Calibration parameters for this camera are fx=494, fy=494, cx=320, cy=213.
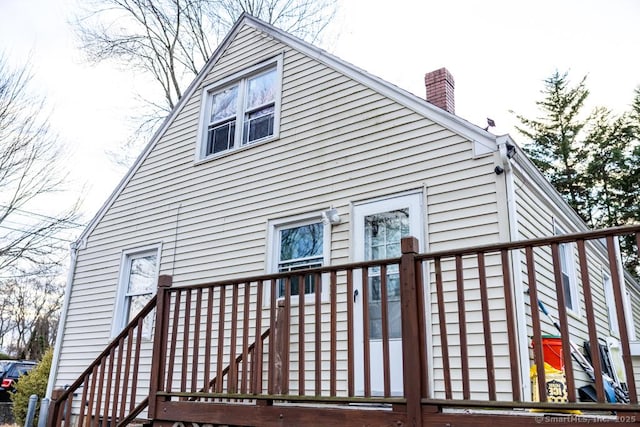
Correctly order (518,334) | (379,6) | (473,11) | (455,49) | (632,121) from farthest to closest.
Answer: (632,121) < (455,49) < (379,6) < (473,11) < (518,334)

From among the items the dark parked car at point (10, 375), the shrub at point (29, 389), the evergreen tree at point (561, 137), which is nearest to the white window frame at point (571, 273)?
the shrub at point (29, 389)

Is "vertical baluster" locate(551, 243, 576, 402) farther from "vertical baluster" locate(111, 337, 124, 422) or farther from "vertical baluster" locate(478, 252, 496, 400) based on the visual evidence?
"vertical baluster" locate(111, 337, 124, 422)

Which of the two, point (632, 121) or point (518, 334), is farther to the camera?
point (632, 121)

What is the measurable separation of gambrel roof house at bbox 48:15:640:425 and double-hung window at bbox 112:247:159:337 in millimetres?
36

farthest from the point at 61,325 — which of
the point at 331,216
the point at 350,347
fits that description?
the point at 350,347

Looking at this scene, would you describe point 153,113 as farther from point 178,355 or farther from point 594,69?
point 594,69

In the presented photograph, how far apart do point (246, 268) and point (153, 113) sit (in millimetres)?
11676

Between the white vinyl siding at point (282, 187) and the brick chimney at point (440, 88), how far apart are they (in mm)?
816

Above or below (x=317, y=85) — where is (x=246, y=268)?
below

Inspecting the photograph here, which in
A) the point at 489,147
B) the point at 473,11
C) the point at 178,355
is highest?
the point at 473,11

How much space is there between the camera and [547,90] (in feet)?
75.8

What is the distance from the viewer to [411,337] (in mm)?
2971

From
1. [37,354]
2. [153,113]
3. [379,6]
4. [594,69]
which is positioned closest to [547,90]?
[594,69]

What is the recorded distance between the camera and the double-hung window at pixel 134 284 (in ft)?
25.8
